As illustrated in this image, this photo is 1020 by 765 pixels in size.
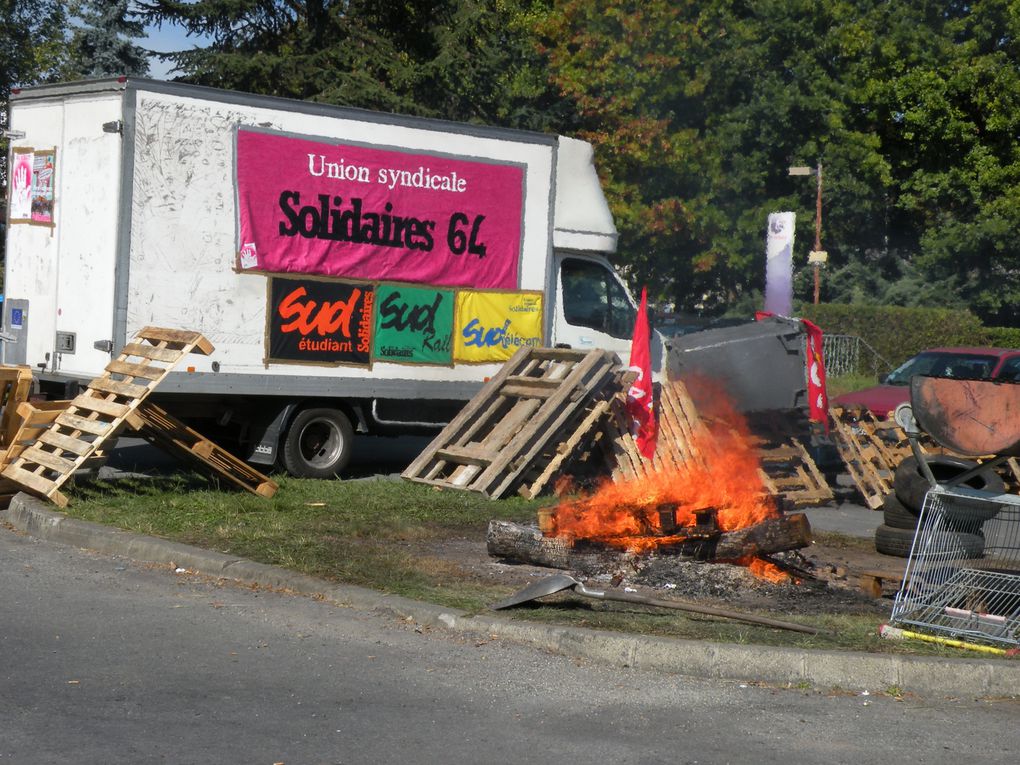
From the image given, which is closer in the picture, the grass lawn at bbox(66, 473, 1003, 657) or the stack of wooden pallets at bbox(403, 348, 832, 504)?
the grass lawn at bbox(66, 473, 1003, 657)

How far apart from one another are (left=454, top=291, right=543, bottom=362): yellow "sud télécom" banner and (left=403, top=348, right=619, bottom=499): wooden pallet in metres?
0.45

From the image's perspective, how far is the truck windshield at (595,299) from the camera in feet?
47.0

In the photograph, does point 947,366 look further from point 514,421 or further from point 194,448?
point 194,448

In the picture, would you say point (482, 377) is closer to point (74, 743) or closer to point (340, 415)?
point (340, 415)

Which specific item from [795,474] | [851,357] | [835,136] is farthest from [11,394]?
[835,136]

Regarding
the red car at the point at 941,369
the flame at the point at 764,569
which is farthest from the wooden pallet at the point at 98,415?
the red car at the point at 941,369

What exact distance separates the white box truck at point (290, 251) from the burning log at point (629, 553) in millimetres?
4472

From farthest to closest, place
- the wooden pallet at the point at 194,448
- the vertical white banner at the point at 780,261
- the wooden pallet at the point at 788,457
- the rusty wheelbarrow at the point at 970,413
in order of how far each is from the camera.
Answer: the vertical white banner at the point at 780,261
the wooden pallet at the point at 788,457
the wooden pallet at the point at 194,448
the rusty wheelbarrow at the point at 970,413

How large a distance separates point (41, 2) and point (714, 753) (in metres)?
38.0

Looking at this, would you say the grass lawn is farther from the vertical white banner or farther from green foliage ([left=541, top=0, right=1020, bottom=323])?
green foliage ([left=541, top=0, right=1020, bottom=323])

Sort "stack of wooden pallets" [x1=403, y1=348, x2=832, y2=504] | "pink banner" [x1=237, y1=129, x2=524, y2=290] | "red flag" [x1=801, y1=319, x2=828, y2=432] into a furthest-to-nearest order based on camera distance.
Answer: "red flag" [x1=801, y1=319, x2=828, y2=432] < "pink banner" [x1=237, y1=129, x2=524, y2=290] < "stack of wooden pallets" [x1=403, y1=348, x2=832, y2=504]

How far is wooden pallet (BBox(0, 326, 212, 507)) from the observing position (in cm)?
1008

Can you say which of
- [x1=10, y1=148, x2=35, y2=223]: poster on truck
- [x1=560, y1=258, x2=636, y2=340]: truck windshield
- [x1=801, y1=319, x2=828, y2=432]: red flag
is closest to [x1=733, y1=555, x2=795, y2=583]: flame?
[x1=801, y1=319, x2=828, y2=432]: red flag

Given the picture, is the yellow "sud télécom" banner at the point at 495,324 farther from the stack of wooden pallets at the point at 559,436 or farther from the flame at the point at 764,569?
the flame at the point at 764,569
